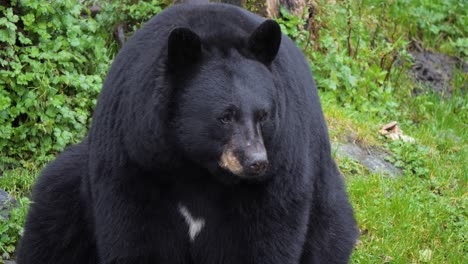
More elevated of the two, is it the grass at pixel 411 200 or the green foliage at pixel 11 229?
the green foliage at pixel 11 229

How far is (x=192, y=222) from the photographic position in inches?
195

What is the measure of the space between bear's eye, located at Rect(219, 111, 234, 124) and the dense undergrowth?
2.35 meters

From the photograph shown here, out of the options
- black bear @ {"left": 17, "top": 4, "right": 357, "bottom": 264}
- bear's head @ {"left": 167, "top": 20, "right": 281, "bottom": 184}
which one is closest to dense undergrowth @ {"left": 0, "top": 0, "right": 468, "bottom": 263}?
black bear @ {"left": 17, "top": 4, "right": 357, "bottom": 264}

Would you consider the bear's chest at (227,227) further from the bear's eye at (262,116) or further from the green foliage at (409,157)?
the green foliage at (409,157)

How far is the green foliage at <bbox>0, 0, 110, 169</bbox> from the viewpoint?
23.0 ft

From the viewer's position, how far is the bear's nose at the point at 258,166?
4.31 m

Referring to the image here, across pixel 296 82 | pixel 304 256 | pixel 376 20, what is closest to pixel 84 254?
pixel 304 256

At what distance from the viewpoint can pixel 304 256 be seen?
18.1ft

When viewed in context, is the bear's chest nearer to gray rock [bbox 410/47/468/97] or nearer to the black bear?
the black bear

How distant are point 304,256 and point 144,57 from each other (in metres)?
1.73

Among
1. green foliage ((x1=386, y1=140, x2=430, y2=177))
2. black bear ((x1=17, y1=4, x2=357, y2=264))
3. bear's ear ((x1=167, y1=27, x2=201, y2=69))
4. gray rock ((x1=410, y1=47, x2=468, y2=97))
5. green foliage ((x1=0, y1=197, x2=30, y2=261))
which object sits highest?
bear's ear ((x1=167, y1=27, x2=201, y2=69))

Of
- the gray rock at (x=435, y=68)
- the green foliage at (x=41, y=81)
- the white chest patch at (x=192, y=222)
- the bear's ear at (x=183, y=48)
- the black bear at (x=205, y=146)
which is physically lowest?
the gray rock at (x=435, y=68)

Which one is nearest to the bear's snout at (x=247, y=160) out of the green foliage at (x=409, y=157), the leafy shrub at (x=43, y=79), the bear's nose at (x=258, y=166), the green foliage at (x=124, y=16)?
the bear's nose at (x=258, y=166)

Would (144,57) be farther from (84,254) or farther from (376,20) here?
(376,20)
